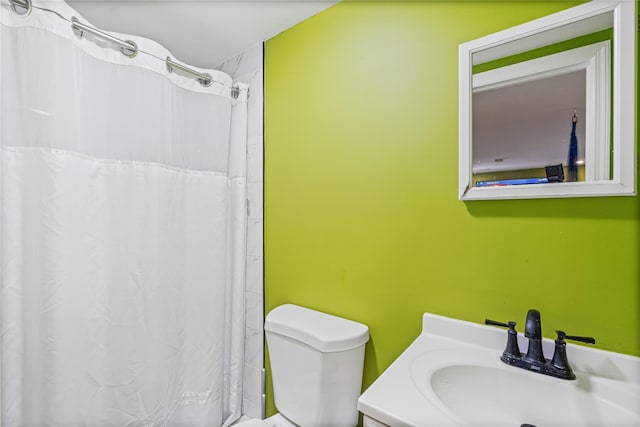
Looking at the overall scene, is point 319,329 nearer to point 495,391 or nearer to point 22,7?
point 495,391

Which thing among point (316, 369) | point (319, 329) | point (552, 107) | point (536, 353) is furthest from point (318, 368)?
point (552, 107)

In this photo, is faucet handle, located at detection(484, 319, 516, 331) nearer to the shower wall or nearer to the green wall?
the green wall

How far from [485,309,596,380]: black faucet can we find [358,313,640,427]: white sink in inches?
0.7

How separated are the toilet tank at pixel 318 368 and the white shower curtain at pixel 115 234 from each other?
50 cm

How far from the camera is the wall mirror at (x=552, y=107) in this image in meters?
0.83

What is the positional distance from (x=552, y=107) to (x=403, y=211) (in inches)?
22.2

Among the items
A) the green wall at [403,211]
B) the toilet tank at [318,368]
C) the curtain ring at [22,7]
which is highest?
the curtain ring at [22,7]

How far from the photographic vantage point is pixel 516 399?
86cm

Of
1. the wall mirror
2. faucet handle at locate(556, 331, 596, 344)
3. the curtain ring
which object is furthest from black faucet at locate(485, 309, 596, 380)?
the curtain ring

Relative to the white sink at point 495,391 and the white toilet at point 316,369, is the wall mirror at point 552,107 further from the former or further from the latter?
the white toilet at point 316,369

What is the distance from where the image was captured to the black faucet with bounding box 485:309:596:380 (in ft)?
2.73

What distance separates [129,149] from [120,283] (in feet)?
1.91

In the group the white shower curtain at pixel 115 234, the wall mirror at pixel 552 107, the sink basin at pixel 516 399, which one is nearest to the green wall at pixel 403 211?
the wall mirror at pixel 552 107

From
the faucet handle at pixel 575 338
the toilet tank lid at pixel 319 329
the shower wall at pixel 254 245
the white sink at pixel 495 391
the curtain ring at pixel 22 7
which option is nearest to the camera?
the white sink at pixel 495 391
